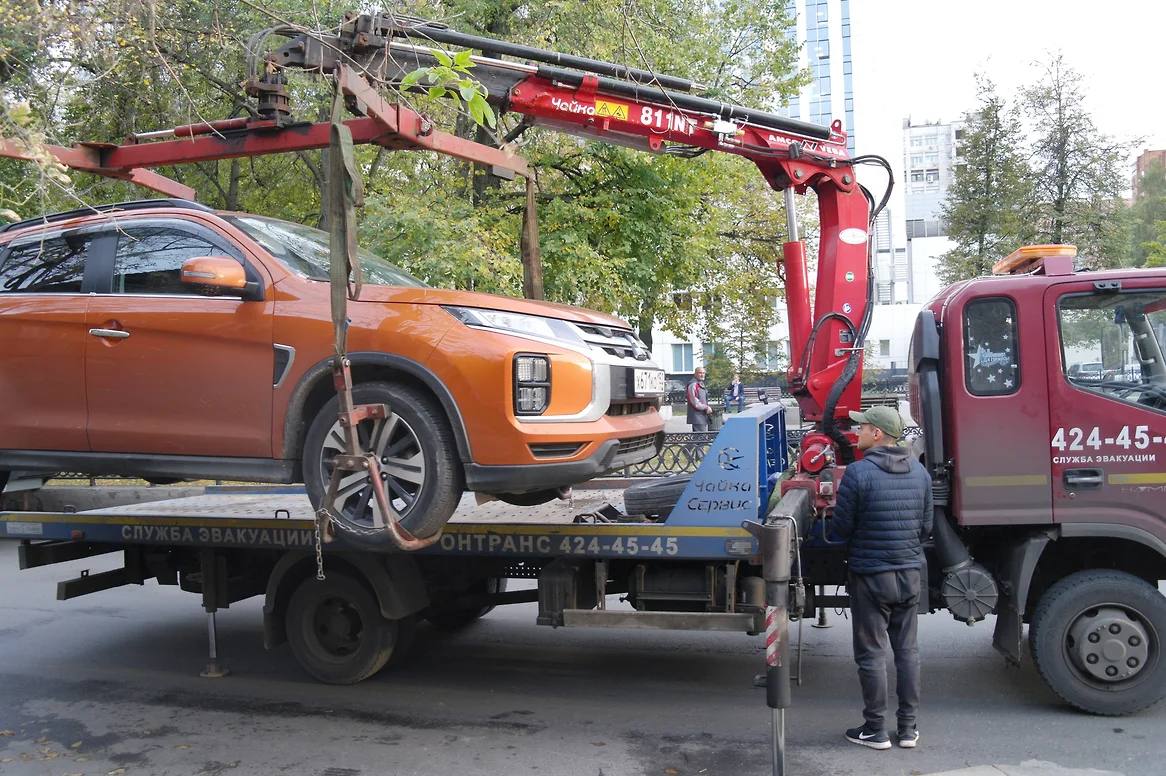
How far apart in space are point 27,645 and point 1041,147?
70.2 feet

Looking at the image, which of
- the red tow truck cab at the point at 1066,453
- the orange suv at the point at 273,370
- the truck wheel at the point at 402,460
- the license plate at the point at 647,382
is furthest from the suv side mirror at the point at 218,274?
the red tow truck cab at the point at 1066,453

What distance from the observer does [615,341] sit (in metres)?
5.59

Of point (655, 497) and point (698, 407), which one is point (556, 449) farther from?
point (698, 407)

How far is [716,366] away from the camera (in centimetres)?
3034

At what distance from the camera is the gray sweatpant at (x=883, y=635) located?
489 centimetres

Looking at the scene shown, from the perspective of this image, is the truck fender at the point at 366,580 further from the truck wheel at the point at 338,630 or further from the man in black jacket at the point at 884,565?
the man in black jacket at the point at 884,565

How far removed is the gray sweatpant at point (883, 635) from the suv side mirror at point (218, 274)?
11.8 feet

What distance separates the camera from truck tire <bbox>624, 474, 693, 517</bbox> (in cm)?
560

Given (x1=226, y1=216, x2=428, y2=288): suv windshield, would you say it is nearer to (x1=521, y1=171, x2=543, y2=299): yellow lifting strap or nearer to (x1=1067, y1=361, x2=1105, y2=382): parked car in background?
(x1=521, y1=171, x2=543, y2=299): yellow lifting strap

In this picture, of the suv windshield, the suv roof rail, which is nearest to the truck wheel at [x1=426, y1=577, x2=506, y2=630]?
the suv windshield

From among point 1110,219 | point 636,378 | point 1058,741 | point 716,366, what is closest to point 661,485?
point 636,378

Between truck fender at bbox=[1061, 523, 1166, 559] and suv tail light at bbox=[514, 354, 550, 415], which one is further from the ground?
suv tail light at bbox=[514, 354, 550, 415]

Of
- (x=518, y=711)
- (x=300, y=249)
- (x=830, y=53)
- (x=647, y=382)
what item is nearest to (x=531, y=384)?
(x=647, y=382)

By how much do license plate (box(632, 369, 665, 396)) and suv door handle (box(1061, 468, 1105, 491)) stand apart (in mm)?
2264
